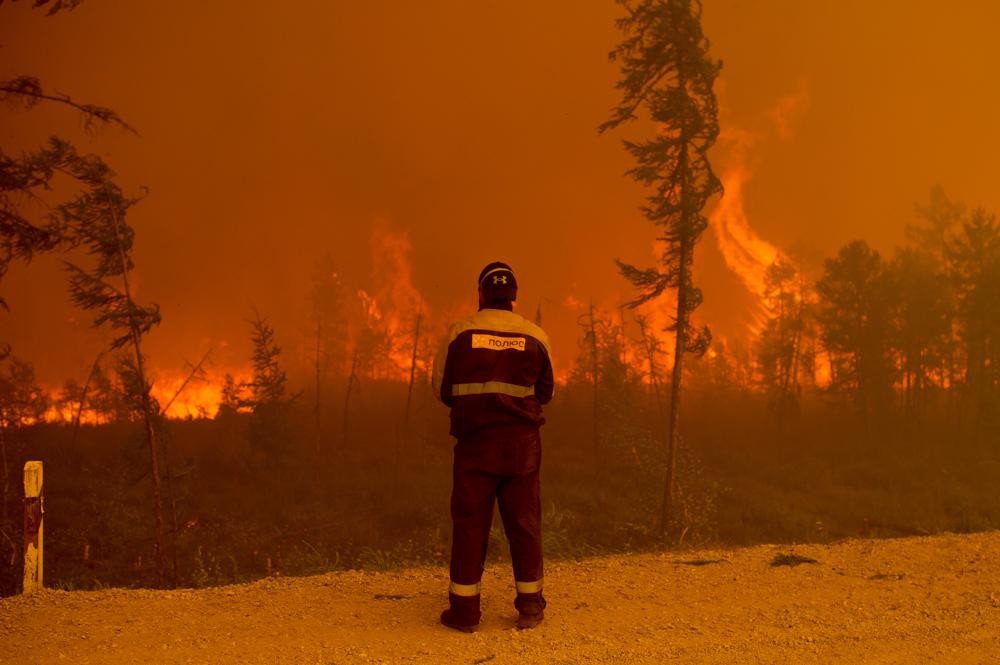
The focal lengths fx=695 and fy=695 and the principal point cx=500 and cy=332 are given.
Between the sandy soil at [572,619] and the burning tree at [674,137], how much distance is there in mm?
12691

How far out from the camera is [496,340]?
18.6 feet

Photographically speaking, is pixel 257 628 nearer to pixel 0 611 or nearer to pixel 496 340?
pixel 0 611

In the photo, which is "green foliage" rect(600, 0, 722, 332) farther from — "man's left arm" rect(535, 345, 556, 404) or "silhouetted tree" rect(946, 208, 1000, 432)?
"silhouetted tree" rect(946, 208, 1000, 432)

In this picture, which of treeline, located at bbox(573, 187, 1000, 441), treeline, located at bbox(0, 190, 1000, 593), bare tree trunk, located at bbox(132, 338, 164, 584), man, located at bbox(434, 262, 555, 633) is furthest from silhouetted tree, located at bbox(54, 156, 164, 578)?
treeline, located at bbox(573, 187, 1000, 441)

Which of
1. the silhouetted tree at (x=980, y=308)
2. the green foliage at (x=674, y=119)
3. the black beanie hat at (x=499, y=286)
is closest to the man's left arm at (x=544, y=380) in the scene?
the black beanie hat at (x=499, y=286)

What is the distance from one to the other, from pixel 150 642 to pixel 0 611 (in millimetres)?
1849

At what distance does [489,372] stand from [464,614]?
6.31 ft

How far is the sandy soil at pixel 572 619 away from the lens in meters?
5.02

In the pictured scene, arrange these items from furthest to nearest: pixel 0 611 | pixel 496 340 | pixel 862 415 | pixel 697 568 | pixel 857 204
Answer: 1. pixel 857 204
2. pixel 862 415
3. pixel 697 568
4. pixel 0 611
5. pixel 496 340

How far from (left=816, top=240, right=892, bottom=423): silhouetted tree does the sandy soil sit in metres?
39.1

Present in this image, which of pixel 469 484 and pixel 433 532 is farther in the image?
pixel 433 532

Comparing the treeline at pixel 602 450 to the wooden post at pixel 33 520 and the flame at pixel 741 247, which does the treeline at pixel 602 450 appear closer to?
the flame at pixel 741 247

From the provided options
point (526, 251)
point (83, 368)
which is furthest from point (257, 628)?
point (526, 251)

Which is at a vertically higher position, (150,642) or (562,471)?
(150,642)
